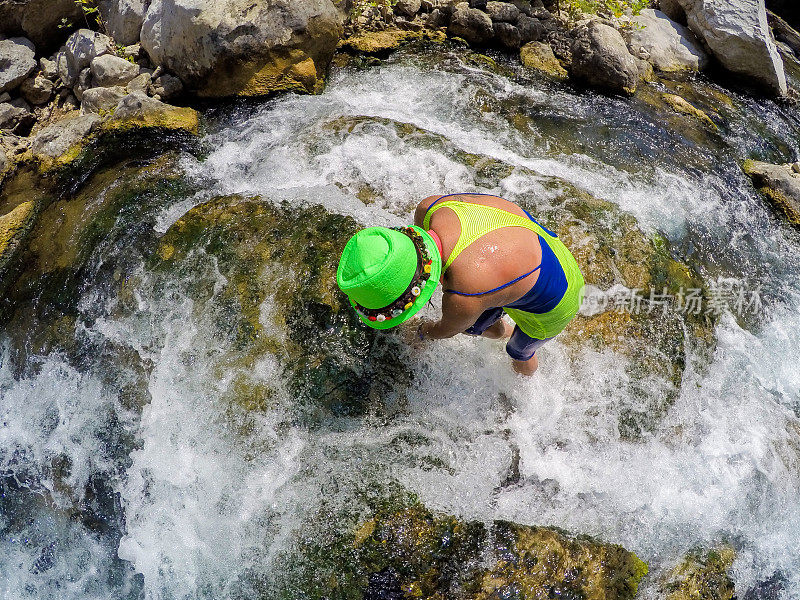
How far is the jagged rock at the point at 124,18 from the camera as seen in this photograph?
5.88 meters

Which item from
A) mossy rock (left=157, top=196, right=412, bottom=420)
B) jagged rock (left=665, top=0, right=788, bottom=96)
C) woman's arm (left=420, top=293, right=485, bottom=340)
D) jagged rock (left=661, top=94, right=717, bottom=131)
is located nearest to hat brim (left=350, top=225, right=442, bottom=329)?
woman's arm (left=420, top=293, right=485, bottom=340)

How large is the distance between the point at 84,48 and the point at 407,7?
3.93m

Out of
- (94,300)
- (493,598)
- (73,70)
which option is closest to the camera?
(493,598)

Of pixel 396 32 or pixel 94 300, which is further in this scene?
pixel 396 32

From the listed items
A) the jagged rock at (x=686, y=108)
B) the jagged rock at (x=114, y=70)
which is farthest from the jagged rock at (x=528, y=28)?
the jagged rock at (x=114, y=70)

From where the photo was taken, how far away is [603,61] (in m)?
6.09

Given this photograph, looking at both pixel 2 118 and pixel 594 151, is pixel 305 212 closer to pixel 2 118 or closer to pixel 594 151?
pixel 594 151

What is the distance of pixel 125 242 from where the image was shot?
4.22 meters

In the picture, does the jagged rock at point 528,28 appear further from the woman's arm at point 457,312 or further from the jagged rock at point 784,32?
the woman's arm at point 457,312

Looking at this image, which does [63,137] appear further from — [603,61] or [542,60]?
[603,61]

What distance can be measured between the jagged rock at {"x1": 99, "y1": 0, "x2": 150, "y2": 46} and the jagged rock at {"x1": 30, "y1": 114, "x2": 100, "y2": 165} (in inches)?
57.1

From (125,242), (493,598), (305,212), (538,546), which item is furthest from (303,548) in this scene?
(125,242)

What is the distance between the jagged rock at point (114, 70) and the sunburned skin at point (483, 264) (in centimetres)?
482

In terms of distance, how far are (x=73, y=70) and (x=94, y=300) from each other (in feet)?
12.1
